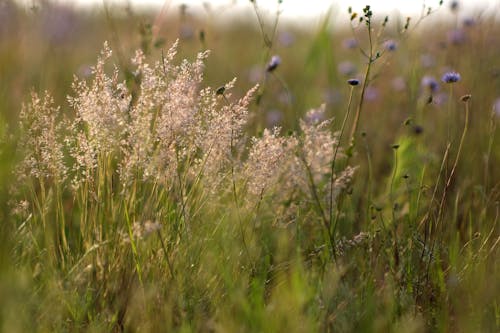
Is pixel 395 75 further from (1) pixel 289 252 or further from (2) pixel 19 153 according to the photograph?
(2) pixel 19 153

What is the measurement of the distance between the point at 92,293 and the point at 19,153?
0.41 metres

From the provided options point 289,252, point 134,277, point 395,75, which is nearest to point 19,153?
point 134,277

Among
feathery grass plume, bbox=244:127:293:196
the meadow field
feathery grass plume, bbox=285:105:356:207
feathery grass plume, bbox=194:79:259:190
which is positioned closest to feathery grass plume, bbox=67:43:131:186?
the meadow field

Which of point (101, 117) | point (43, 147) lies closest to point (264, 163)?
point (101, 117)

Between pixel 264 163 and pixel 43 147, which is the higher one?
pixel 43 147

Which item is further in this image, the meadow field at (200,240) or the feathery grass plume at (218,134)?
the feathery grass plume at (218,134)

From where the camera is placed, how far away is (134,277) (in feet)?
5.69

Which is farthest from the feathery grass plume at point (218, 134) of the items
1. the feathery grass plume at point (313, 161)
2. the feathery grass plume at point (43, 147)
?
the feathery grass plume at point (43, 147)

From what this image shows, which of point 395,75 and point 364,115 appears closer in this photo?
point 364,115

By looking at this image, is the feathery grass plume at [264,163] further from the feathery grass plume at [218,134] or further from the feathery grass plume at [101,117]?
the feathery grass plume at [101,117]

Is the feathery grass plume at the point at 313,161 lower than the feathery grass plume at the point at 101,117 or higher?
lower

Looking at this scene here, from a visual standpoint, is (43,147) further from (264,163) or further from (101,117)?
(264,163)

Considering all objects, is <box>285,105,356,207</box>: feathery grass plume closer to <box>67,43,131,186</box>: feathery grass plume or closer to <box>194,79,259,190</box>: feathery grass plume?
<box>194,79,259,190</box>: feathery grass plume

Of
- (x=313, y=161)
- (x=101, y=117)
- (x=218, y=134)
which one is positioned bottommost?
(x=313, y=161)
